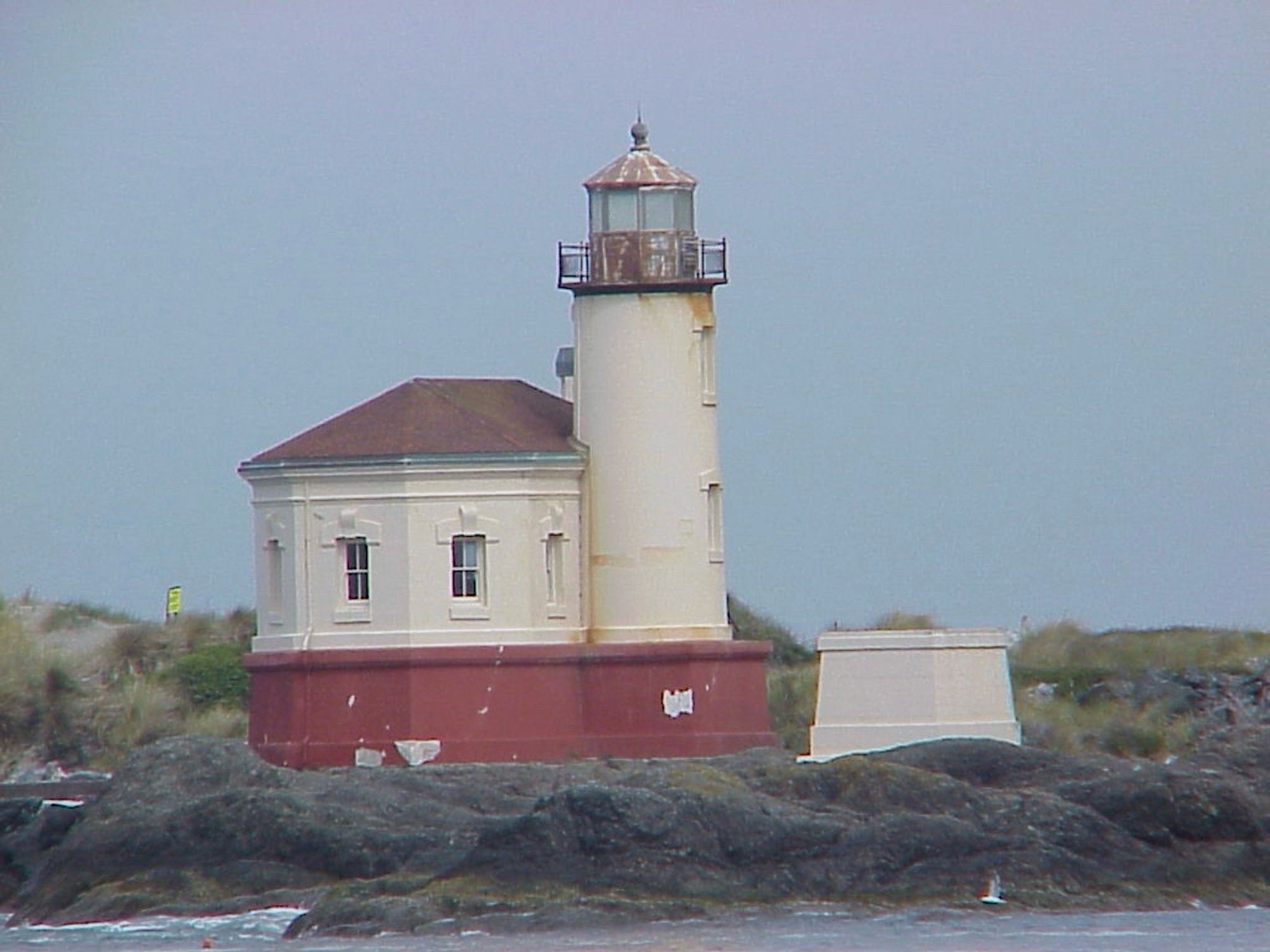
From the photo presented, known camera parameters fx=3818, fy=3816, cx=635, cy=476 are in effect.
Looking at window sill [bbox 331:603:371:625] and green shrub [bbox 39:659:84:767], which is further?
green shrub [bbox 39:659:84:767]

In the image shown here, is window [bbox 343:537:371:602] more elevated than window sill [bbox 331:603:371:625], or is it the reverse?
window [bbox 343:537:371:602]

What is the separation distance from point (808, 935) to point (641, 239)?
1089 cm

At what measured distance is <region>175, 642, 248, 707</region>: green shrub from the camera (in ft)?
134

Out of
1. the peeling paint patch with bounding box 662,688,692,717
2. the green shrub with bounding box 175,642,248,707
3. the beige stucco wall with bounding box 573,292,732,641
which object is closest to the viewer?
the peeling paint patch with bounding box 662,688,692,717

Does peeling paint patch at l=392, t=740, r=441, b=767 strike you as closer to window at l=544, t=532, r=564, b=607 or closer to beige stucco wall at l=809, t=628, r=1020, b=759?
window at l=544, t=532, r=564, b=607

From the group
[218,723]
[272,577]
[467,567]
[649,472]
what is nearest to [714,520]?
[649,472]

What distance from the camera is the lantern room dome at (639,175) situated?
35062mm

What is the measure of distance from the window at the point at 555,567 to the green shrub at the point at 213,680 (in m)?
7.33

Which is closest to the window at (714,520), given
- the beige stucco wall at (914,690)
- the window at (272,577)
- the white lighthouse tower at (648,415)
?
the white lighthouse tower at (648,415)

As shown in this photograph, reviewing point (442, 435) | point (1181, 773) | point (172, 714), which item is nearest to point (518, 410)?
point (442, 435)

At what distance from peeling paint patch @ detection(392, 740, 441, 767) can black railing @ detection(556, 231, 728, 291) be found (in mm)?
4532

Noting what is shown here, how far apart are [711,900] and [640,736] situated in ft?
24.2

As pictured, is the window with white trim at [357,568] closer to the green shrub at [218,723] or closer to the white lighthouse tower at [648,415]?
the white lighthouse tower at [648,415]

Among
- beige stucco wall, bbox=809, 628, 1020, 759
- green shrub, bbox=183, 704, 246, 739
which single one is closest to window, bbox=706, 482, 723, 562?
beige stucco wall, bbox=809, 628, 1020, 759
